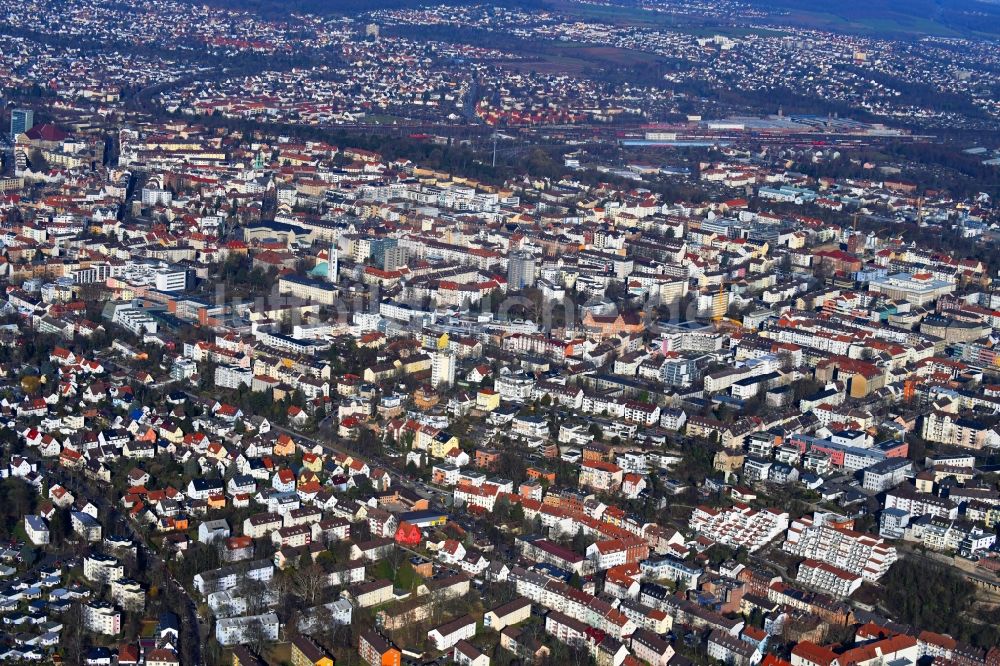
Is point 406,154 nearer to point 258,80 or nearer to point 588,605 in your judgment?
point 258,80

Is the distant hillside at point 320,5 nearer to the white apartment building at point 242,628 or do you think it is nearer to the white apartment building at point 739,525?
the white apartment building at point 739,525

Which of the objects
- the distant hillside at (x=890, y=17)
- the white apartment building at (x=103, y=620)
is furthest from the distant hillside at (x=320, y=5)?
the white apartment building at (x=103, y=620)

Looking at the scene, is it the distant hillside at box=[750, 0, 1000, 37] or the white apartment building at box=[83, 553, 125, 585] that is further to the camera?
the distant hillside at box=[750, 0, 1000, 37]

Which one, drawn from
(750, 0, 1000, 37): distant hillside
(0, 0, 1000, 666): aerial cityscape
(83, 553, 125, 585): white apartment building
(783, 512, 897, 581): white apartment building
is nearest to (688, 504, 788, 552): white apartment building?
(0, 0, 1000, 666): aerial cityscape

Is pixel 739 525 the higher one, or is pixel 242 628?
pixel 739 525

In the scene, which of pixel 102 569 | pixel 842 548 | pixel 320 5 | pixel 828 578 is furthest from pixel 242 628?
pixel 320 5

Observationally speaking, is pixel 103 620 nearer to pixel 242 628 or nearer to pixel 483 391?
pixel 242 628

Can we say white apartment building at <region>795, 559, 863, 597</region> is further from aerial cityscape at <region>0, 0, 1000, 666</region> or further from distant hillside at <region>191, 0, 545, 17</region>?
distant hillside at <region>191, 0, 545, 17</region>

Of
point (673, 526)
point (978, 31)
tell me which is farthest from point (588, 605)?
point (978, 31)
